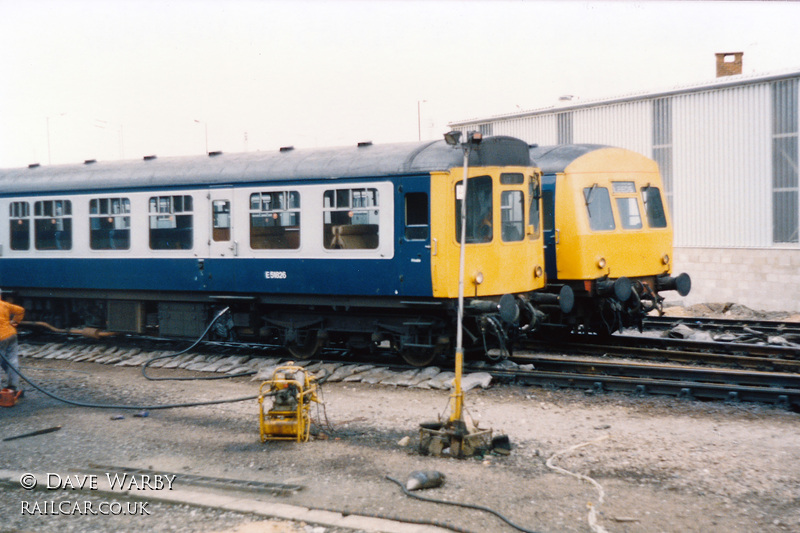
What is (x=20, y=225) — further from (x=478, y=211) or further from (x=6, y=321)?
(x=478, y=211)

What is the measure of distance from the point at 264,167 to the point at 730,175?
1349cm

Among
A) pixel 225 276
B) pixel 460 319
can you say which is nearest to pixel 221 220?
pixel 225 276

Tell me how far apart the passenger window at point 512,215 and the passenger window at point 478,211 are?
26cm

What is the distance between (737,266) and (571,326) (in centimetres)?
871

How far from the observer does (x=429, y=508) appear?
5922 mm

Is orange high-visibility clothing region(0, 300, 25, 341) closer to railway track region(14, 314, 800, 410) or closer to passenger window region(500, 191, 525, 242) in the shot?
railway track region(14, 314, 800, 410)

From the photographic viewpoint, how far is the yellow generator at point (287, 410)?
796cm

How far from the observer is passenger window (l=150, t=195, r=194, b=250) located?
Answer: 13.5m

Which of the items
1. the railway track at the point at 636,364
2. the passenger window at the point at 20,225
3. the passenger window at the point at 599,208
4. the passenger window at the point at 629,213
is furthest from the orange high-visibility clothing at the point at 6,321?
the passenger window at the point at 629,213

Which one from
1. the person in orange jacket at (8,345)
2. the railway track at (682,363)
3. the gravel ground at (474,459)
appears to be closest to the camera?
the gravel ground at (474,459)

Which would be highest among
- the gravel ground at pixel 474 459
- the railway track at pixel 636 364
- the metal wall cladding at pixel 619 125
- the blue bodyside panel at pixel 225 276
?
the metal wall cladding at pixel 619 125

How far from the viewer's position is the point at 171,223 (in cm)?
1369

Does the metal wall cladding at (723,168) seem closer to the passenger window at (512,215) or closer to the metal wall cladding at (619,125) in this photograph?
the metal wall cladding at (619,125)

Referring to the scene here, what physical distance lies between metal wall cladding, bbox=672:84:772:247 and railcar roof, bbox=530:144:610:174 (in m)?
8.34
